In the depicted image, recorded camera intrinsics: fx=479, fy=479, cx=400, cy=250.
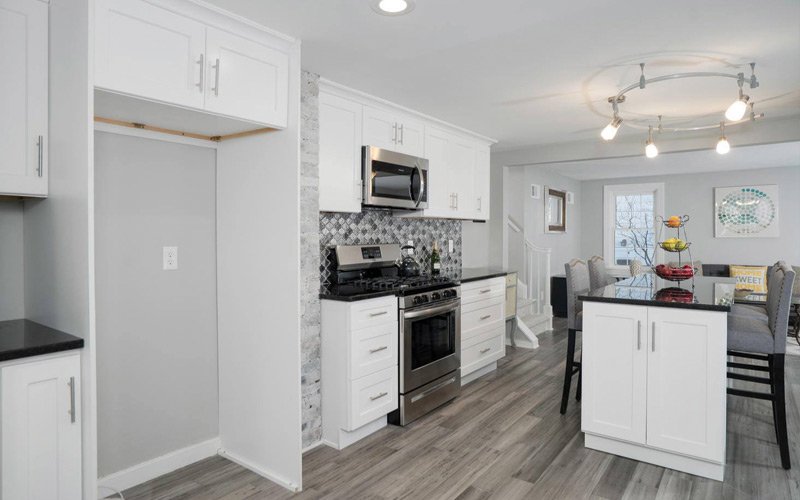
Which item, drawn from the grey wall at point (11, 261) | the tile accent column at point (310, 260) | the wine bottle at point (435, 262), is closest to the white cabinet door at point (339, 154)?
the tile accent column at point (310, 260)

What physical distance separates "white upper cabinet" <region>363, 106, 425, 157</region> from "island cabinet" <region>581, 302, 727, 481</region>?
1.87 meters

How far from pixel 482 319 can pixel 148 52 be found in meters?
3.33

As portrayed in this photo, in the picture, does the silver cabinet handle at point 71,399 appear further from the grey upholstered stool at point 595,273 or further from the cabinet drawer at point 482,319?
the grey upholstered stool at point 595,273

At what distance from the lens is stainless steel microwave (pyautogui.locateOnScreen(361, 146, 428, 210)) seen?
347 cm

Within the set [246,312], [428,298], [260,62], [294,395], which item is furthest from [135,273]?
[428,298]

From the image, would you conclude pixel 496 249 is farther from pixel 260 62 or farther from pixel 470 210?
pixel 260 62

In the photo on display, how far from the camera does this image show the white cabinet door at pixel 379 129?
354cm

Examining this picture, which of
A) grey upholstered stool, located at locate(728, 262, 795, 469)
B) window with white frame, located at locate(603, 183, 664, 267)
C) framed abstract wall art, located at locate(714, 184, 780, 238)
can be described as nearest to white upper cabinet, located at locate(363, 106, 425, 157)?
grey upholstered stool, located at locate(728, 262, 795, 469)

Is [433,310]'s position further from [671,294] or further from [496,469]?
[671,294]

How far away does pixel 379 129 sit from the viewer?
144 inches

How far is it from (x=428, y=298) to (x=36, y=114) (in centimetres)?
244

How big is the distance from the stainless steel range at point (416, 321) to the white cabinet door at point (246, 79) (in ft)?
3.96

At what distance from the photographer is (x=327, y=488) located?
250cm

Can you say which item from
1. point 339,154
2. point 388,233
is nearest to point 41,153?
point 339,154
